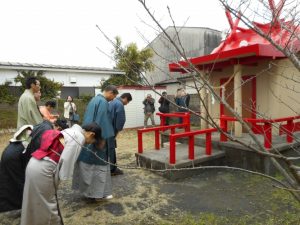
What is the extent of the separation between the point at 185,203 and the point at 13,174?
8.02 feet

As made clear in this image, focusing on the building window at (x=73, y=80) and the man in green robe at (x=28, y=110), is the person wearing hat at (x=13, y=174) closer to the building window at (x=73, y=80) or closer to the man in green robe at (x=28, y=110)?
the man in green robe at (x=28, y=110)

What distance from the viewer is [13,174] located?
12.2 feet

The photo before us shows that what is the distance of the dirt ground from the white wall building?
509 inches

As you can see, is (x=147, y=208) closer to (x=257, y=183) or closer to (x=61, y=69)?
(x=257, y=183)

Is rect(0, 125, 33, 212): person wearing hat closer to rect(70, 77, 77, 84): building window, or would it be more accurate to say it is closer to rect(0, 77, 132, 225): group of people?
rect(0, 77, 132, 225): group of people

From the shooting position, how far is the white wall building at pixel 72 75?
1691 centimetres

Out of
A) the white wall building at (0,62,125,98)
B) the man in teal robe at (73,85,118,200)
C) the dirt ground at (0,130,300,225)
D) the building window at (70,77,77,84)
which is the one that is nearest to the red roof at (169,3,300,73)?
the man in teal robe at (73,85,118,200)

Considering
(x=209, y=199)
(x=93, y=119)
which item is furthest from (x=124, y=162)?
(x=209, y=199)

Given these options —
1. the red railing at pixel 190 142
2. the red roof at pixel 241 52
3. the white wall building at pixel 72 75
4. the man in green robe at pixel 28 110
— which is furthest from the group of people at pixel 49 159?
the white wall building at pixel 72 75

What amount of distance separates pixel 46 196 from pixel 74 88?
17430mm

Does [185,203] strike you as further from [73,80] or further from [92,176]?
[73,80]

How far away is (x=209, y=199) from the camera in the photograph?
4.51 metres

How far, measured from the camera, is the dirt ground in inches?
150

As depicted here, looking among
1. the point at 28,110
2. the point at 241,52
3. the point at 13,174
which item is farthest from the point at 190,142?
the point at 13,174
